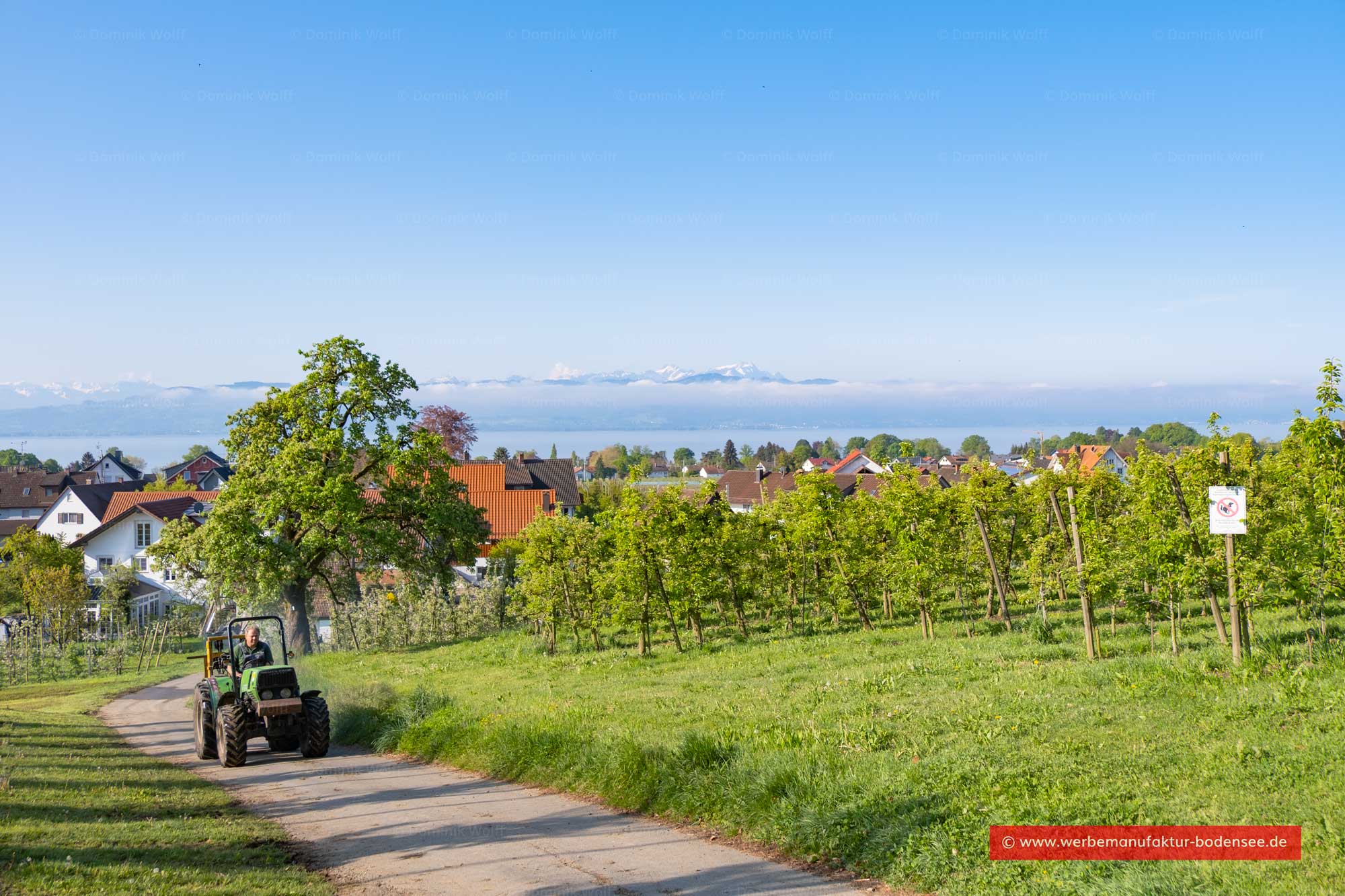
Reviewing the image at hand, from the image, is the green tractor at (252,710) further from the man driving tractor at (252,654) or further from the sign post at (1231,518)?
the sign post at (1231,518)

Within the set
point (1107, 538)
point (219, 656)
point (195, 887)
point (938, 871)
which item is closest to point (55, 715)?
point (219, 656)

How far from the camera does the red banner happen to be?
24.6 feet

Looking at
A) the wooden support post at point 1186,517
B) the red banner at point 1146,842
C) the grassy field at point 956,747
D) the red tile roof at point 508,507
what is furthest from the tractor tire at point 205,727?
the red tile roof at point 508,507

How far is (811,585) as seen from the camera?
90.3 feet

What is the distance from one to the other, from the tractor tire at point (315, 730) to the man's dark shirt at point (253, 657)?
3.27 feet

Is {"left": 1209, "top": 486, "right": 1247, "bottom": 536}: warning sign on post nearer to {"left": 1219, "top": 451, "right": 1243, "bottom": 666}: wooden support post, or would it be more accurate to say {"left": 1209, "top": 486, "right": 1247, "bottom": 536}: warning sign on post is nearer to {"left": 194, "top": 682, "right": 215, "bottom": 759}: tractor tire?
{"left": 1219, "top": 451, "right": 1243, "bottom": 666}: wooden support post

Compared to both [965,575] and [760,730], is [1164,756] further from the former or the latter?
[965,575]

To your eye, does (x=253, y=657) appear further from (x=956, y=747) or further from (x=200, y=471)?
(x=200, y=471)

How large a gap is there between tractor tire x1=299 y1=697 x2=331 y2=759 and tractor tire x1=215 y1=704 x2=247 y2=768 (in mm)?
890

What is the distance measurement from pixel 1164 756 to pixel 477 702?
11584mm

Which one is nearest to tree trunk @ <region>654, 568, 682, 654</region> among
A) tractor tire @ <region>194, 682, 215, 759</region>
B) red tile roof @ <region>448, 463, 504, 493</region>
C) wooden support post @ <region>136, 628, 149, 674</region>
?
tractor tire @ <region>194, 682, 215, 759</region>

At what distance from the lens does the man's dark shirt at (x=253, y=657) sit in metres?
15.9

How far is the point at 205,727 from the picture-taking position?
15.8 meters

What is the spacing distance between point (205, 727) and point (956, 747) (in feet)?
38.4
